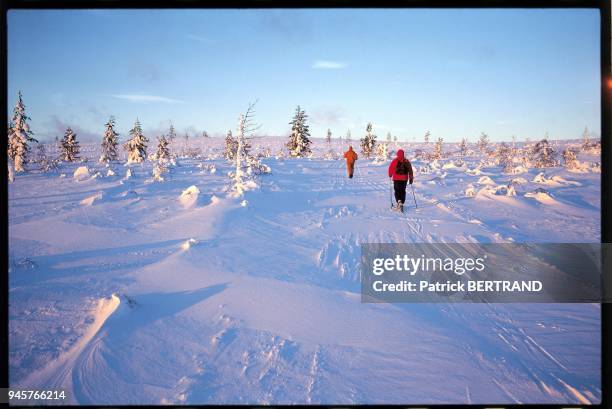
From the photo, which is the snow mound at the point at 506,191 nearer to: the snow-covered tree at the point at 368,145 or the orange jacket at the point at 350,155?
the orange jacket at the point at 350,155

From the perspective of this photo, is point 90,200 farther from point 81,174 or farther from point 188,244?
point 188,244

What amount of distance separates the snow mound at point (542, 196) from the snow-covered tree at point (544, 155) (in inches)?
296

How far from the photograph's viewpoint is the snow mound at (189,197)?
8.02 m

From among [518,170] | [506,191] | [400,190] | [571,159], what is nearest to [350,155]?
[400,190]

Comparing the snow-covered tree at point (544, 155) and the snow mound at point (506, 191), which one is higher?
the snow-covered tree at point (544, 155)

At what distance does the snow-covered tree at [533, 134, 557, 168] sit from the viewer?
15.4 meters

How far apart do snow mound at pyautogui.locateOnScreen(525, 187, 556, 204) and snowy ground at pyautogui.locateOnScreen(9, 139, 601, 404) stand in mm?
2365

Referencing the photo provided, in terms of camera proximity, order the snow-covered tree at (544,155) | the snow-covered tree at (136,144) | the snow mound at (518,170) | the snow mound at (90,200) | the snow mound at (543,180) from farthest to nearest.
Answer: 1. the snow-covered tree at (136,144)
2. the snow-covered tree at (544,155)
3. the snow mound at (518,170)
4. the snow mound at (543,180)
5. the snow mound at (90,200)

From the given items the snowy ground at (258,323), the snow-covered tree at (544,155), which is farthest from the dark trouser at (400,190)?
the snow-covered tree at (544,155)

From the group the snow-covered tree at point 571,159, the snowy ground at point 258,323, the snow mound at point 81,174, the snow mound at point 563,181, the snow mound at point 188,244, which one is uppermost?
the snow-covered tree at point 571,159

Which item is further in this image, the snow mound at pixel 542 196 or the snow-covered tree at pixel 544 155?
the snow-covered tree at pixel 544 155

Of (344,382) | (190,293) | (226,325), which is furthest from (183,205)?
(344,382)

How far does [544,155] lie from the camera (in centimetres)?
1569
